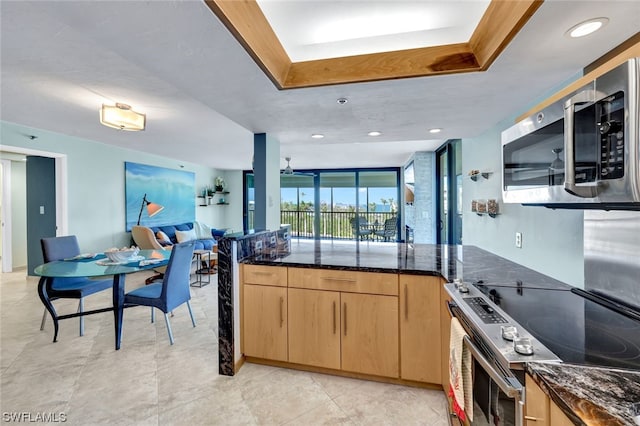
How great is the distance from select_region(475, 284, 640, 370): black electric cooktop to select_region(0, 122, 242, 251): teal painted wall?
5683 mm

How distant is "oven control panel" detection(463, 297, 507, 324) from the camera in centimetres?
113

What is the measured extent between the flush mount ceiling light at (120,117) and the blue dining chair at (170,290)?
4.49 ft

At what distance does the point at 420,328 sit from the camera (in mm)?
1941

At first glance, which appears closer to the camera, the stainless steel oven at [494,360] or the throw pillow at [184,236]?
the stainless steel oven at [494,360]

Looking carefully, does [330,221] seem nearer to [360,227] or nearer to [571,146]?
[360,227]

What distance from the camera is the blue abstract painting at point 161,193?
566 cm

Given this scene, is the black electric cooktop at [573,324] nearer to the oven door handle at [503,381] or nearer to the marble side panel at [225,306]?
the oven door handle at [503,381]

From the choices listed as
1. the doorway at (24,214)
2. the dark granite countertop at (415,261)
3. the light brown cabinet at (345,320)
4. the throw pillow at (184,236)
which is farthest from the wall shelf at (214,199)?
the light brown cabinet at (345,320)

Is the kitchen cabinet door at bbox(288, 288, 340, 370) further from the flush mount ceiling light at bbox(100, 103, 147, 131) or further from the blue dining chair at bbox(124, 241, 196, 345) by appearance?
the flush mount ceiling light at bbox(100, 103, 147, 131)

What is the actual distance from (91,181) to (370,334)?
532 centimetres

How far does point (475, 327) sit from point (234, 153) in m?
5.60

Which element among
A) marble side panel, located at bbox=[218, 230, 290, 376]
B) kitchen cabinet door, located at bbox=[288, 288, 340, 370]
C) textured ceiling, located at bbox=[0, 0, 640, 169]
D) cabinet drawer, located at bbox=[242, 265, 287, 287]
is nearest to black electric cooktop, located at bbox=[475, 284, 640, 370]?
kitchen cabinet door, located at bbox=[288, 288, 340, 370]

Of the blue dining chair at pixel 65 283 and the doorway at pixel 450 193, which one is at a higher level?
the doorway at pixel 450 193

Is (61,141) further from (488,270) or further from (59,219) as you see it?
(488,270)
